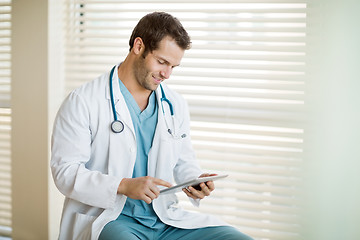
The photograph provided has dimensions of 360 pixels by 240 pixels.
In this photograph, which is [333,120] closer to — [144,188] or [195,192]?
[195,192]

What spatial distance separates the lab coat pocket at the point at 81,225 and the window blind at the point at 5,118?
1.31 meters

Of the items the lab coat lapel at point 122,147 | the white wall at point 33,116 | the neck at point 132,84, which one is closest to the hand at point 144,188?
the lab coat lapel at point 122,147

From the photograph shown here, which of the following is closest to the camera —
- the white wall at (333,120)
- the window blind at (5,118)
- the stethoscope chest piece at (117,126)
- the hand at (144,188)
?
the hand at (144,188)

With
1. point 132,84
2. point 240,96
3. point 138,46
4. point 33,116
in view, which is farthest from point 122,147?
point 33,116

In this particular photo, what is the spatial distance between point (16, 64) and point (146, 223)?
1433 mm

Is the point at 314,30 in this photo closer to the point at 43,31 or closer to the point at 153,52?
the point at 153,52

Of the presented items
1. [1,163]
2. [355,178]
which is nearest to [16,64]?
[1,163]

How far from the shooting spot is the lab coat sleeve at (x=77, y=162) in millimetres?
1321

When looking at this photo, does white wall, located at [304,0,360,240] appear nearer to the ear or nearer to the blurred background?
the blurred background

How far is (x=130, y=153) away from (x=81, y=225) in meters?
0.32

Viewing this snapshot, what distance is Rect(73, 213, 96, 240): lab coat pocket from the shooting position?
134 centimetres

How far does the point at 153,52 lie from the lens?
150 centimetres

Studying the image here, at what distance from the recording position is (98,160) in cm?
146

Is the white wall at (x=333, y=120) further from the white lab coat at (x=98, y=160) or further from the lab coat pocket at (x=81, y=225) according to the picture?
the lab coat pocket at (x=81, y=225)
